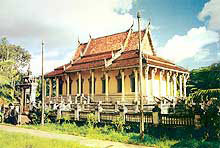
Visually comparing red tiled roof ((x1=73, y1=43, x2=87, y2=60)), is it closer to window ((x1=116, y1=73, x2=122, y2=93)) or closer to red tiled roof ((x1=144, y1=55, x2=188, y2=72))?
window ((x1=116, y1=73, x2=122, y2=93))

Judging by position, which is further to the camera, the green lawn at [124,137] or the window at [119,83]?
the window at [119,83]

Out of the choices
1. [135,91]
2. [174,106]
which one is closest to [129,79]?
[135,91]

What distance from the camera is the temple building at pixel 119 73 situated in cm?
1975

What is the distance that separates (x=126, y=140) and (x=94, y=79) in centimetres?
1460

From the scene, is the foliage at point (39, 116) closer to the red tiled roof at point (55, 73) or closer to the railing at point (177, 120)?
the railing at point (177, 120)

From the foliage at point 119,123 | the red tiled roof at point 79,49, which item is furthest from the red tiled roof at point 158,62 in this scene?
the red tiled roof at point 79,49

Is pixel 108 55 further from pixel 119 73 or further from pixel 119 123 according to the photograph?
pixel 119 123

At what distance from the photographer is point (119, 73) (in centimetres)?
2178

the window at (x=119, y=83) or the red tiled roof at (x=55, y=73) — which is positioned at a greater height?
the red tiled roof at (x=55, y=73)

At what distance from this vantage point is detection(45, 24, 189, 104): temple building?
64.8 ft

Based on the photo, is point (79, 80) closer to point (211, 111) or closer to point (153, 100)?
point (153, 100)

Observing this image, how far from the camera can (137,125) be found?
1148 centimetres

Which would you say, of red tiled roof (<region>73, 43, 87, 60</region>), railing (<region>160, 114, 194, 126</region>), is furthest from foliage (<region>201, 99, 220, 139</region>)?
red tiled roof (<region>73, 43, 87, 60</region>)

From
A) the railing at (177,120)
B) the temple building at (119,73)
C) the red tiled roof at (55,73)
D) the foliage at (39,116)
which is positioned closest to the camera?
the railing at (177,120)
